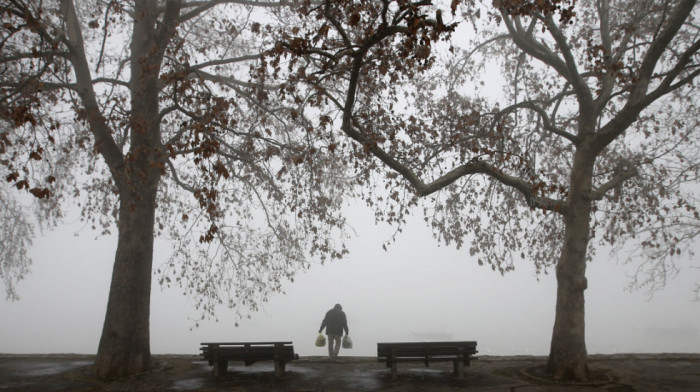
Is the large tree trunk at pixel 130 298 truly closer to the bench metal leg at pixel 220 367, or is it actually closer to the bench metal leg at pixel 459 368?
the bench metal leg at pixel 220 367

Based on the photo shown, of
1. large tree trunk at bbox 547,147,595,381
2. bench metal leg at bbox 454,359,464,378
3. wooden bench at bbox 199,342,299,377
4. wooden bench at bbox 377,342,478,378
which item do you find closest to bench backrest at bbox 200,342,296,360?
wooden bench at bbox 199,342,299,377

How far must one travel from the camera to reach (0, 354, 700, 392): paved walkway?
31.1 ft

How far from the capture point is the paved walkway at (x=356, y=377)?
9492 millimetres

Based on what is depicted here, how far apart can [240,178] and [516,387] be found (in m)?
9.59

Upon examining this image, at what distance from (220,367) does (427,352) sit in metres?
4.36

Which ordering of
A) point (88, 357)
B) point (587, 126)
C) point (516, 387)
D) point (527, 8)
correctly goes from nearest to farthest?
point (527, 8) < point (516, 387) < point (587, 126) < point (88, 357)

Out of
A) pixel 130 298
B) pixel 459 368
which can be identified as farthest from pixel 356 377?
pixel 130 298

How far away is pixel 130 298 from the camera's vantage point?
445 inches

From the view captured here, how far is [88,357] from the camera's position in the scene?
14.2 m

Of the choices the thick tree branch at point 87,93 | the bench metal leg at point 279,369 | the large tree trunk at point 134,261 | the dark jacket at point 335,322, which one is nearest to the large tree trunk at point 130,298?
the large tree trunk at point 134,261

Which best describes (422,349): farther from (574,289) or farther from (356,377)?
(574,289)

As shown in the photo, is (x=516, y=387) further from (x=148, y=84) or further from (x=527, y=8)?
(x=148, y=84)

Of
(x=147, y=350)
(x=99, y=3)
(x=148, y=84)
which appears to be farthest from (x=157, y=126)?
(x=147, y=350)

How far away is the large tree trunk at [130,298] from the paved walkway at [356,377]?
41cm
